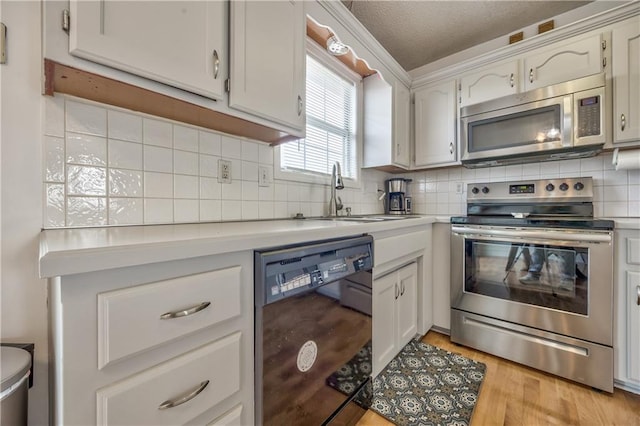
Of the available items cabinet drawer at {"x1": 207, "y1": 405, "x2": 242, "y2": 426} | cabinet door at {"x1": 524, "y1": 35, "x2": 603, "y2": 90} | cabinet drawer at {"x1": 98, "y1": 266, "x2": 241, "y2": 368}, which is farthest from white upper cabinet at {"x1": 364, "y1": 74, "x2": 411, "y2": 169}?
cabinet drawer at {"x1": 207, "y1": 405, "x2": 242, "y2": 426}

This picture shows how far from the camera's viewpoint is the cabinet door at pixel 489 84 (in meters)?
2.00

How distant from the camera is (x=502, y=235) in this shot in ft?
5.87

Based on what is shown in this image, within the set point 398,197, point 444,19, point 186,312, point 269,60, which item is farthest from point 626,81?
point 186,312

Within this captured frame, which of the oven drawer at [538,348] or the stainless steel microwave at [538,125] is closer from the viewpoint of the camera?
the oven drawer at [538,348]

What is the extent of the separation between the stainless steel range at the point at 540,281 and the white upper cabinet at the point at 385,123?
0.77 meters

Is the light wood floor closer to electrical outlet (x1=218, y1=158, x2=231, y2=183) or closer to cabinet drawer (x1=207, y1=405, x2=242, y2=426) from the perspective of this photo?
cabinet drawer (x1=207, y1=405, x2=242, y2=426)

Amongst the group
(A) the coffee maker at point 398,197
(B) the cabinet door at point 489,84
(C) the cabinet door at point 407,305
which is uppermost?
(B) the cabinet door at point 489,84

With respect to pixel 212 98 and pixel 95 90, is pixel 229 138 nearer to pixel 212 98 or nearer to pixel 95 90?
pixel 212 98

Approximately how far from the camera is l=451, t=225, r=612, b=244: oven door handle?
150 centimetres

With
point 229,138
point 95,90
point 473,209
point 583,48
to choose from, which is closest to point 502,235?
point 473,209

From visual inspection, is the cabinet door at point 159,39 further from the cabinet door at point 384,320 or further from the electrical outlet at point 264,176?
the cabinet door at point 384,320

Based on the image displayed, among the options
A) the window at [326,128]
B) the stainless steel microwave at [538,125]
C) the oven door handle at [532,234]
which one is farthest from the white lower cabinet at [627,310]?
the window at [326,128]

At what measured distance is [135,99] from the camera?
0.97m

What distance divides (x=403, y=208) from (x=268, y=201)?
1.54 m
